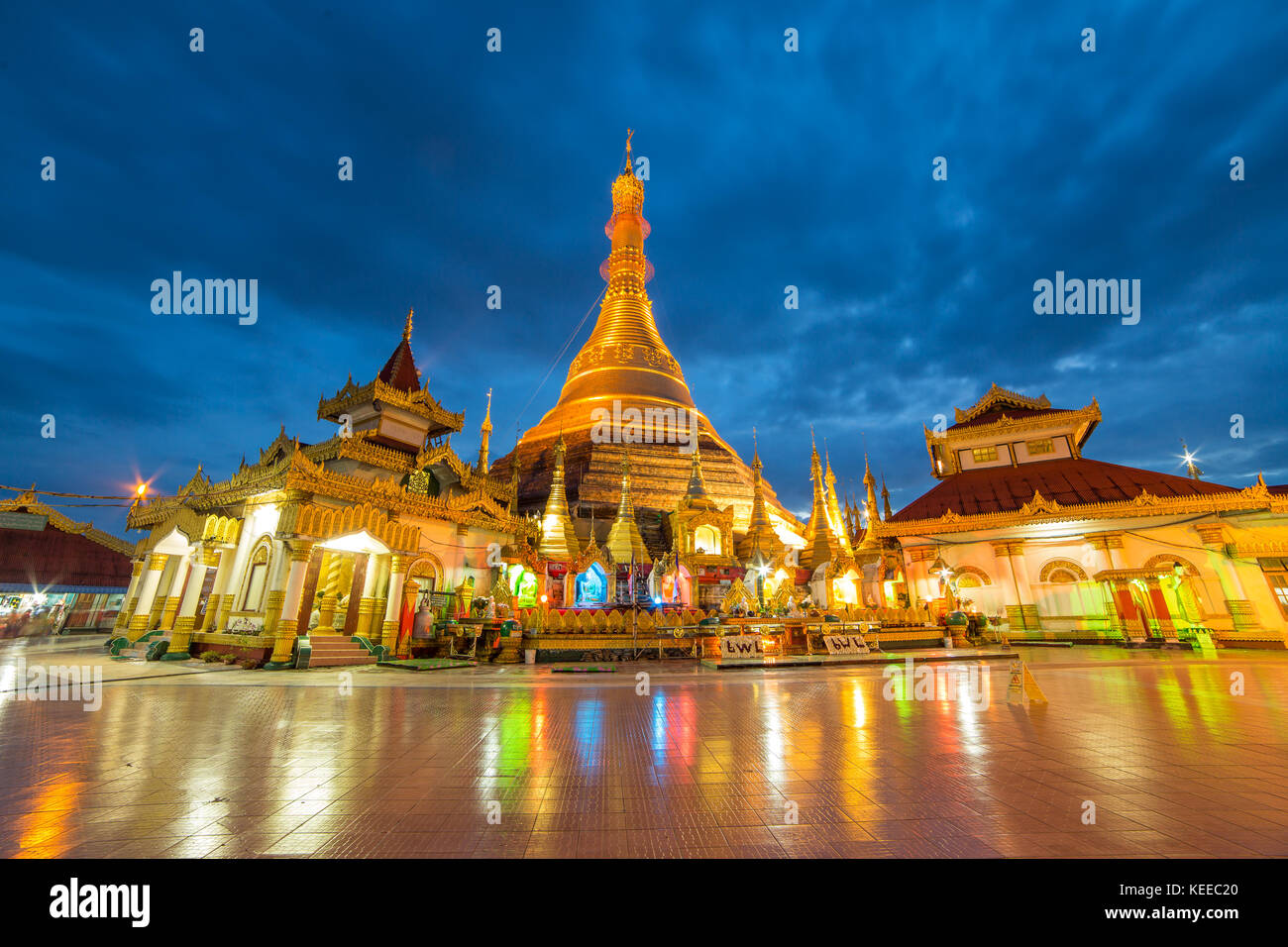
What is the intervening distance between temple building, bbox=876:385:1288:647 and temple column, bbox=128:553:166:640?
3136 centimetres

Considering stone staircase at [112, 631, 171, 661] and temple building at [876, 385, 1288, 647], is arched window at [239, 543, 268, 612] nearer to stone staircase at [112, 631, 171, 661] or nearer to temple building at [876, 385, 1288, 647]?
stone staircase at [112, 631, 171, 661]

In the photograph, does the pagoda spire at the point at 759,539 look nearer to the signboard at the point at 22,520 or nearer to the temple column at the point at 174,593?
the temple column at the point at 174,593

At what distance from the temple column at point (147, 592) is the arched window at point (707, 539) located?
73.0ft

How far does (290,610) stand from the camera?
47.2 feet

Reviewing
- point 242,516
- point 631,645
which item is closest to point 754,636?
point 631,645

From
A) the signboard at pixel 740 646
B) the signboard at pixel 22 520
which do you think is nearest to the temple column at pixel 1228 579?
the signboard at pixel 740 646

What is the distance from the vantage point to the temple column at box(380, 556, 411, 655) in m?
16.2

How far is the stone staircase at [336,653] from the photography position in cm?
1423

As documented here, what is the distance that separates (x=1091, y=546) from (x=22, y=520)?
47.6 m

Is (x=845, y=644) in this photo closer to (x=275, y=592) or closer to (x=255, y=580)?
(x=275, y=592)

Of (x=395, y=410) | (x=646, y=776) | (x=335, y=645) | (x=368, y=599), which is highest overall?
(x=395, y=410)

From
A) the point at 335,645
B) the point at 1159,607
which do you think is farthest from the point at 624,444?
the point at 1159,607

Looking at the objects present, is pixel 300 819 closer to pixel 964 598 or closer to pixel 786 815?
pixel 786 815
